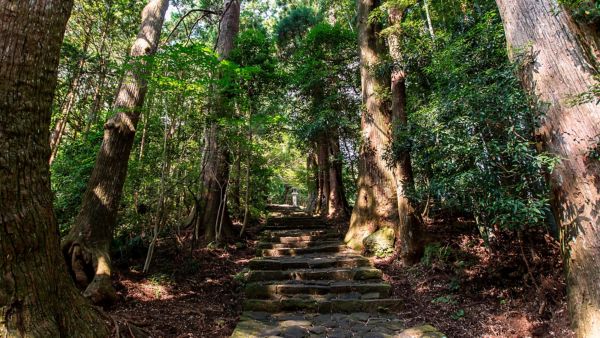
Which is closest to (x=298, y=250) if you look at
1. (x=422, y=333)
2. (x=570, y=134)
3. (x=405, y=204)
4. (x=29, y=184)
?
(x=405, y=204)

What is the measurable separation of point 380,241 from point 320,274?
5.72 feet

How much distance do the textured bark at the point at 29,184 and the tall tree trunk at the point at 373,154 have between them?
5.50 metres

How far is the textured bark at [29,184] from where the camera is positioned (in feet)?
6.51

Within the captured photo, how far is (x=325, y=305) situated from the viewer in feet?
14.8

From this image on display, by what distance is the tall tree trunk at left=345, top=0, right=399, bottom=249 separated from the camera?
683 centimetres

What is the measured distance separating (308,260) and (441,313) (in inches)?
96.8

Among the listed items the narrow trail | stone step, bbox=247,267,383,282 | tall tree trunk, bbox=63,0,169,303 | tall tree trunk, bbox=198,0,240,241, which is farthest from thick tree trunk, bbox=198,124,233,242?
stone step, bbox=247,267,383,282

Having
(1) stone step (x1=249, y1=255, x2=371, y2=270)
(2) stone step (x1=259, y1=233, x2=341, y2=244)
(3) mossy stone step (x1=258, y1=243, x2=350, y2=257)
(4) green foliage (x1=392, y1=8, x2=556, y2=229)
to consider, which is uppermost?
(4) green foliage (x1=392, y1=8, x2=556, y2=229)

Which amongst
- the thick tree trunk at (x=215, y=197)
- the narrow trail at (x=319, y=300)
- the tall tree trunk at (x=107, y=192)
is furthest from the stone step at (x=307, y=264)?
the tall tree trunk at (x=107, y=192)

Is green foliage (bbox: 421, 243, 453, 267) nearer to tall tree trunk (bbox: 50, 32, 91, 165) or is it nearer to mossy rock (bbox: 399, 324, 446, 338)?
mossy rock (bbox: 399, 324, 446, 338)

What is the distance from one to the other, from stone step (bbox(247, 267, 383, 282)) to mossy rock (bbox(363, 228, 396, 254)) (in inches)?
42.7

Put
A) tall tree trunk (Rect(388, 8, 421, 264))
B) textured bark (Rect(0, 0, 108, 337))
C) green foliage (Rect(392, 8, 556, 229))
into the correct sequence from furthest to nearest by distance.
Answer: tall tree trunk (Rect(388, 8, 421, 264)), green foliage (Rect(392, 8, 556, 229)), textured bark (Rect(0, 0, 108, 337))

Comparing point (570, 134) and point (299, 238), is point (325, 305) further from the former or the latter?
point (570, 134)

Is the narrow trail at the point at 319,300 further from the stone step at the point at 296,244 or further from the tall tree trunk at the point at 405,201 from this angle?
the tall tree trunk at the point at 405,201
